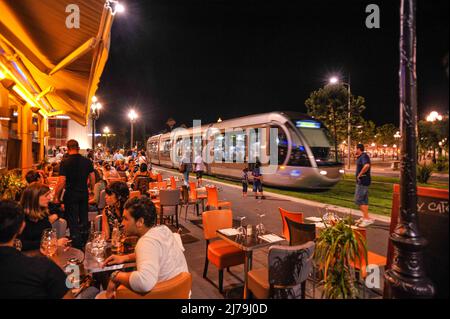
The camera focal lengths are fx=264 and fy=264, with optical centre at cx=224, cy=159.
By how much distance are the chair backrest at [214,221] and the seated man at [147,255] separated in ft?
6.04

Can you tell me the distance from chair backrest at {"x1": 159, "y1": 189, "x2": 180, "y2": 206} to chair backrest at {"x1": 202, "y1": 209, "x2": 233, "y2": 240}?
2630 millimetres

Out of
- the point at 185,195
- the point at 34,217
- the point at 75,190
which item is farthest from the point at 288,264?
the point at 185,195

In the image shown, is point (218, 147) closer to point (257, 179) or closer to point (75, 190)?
point (257, 179)

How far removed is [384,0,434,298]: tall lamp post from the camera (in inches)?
88.7

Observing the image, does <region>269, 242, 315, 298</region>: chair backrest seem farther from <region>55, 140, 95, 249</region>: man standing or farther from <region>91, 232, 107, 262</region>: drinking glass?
<region>55, 140, 95, 249</region>: man standing

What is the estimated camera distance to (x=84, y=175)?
5.64 m

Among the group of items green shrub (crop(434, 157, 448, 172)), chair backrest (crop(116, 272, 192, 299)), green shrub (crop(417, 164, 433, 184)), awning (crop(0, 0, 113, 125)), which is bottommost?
chair backrest (crop(116, 272, 192, 299))

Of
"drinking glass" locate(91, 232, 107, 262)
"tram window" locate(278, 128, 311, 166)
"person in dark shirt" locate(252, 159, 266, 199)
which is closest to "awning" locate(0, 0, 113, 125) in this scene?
"drinking glass" locate(91, 232, 107, 262)

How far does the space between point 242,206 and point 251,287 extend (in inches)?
269

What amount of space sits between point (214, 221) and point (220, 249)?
59 centimetres

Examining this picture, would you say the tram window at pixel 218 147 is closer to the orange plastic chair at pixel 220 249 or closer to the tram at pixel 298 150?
the tram at pixel 298 150

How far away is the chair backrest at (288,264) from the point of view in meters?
2.89
